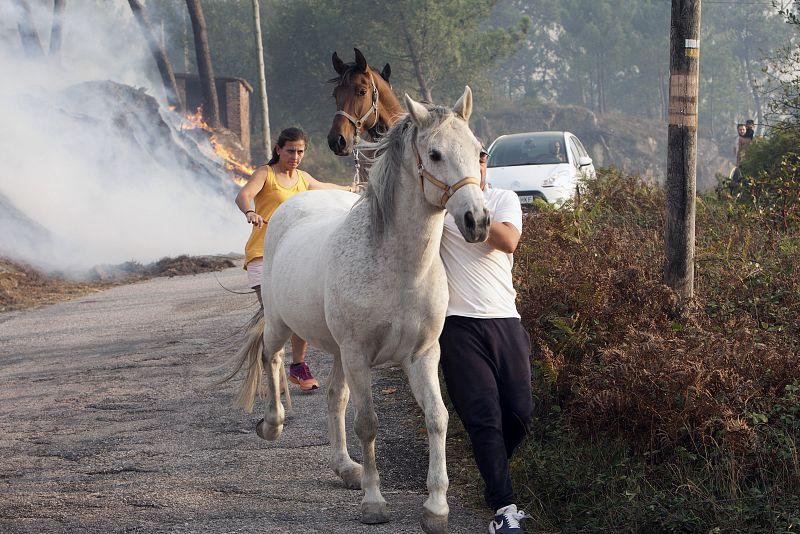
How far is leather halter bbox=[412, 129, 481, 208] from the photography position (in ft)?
13.9

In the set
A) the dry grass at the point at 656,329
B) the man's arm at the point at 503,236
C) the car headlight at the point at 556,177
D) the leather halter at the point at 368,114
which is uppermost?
the leather halter at the point at 368,114

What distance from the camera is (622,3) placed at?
268 ft

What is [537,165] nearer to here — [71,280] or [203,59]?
[71,280]

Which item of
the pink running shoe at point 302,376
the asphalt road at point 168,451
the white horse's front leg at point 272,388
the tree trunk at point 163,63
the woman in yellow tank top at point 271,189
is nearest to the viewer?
the asphalt road at point 168,451

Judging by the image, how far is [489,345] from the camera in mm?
4828

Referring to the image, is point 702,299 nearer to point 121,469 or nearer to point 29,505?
point 121,469

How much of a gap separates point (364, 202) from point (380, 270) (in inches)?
22.2

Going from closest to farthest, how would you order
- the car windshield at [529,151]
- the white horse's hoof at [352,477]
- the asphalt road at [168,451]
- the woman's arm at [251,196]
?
the asphalt road at [168,451] → the white horse's hoof at [352,477] → the woman's arm at [251,196] → the car windshield at [529,151]

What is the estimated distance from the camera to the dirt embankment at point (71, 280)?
1469 centimetres

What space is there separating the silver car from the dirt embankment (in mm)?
5963

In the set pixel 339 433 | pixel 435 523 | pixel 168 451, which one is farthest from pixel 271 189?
pixel 435 523

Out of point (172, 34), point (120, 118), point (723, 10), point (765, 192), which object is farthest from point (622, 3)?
point (765, 192)

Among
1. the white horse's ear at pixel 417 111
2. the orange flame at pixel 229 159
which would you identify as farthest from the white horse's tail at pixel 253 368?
the orange flame at pixel 229 159

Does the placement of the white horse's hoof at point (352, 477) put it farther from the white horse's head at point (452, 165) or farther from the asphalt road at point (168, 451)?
the white horse's head at point (452, 165)
